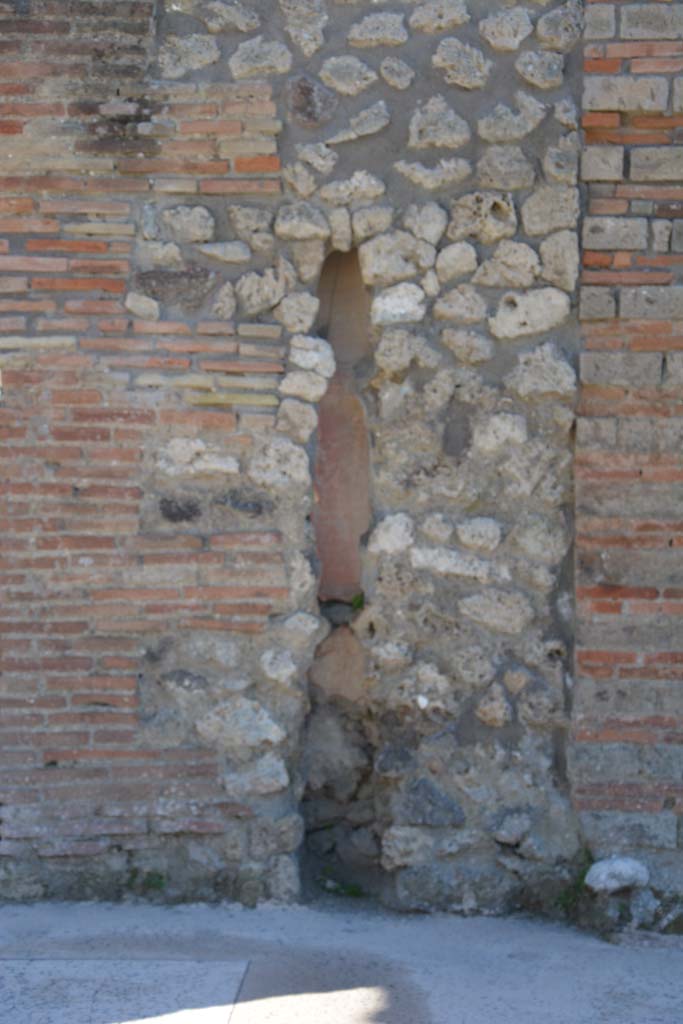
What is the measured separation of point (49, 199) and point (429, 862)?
102 inches

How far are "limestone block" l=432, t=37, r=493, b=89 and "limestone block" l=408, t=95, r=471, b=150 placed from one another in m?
0.09

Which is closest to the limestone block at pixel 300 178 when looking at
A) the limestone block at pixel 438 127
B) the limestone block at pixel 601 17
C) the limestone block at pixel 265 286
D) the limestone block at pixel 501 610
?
the limestone block at pixel 265 286

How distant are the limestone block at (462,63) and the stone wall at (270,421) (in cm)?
1

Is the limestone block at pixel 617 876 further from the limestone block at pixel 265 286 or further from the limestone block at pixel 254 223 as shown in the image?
the limestone block at pixel 254 223

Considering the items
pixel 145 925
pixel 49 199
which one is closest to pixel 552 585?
pixel 145 925

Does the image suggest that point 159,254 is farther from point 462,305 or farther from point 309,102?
point 462,305

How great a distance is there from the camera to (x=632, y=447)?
4.18 meters

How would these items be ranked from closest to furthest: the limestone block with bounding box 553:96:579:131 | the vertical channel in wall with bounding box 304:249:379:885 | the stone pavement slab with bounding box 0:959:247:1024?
the stone pavement slab with bounding box 0:959:247:1024
the limestone block with bounding box 553:96:579:131
the vertical channel in wall with bounding box 304:249:379:885

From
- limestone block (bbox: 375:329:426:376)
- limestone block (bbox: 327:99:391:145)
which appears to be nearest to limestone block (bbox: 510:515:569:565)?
limestone block (bbox: 375:329:426:376)

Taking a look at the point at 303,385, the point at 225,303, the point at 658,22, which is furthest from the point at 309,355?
the point at 658,22

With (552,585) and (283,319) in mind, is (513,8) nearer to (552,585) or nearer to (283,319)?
(283,319)

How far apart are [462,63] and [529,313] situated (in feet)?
2.84

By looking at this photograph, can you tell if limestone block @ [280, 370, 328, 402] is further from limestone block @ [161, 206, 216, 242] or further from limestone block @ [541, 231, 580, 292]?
limestone block @ [541, 231, 580, 292]

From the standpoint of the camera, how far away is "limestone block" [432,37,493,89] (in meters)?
4.24
